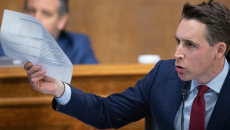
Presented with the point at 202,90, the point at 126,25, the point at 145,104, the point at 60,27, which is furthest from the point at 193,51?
the point at 126,25

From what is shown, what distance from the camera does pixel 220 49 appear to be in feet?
3.19

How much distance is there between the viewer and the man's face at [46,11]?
2.18 meters

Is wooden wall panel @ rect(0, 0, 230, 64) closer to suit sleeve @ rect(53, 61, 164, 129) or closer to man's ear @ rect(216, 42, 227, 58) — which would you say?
suit sleeve @ rect(53, 61, 164, 129)

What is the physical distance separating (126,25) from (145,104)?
2.19 m

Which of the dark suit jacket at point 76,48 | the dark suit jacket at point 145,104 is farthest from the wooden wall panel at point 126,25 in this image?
the dark suit jacket at point 145,104

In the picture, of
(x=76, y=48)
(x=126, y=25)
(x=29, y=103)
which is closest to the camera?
(x=29, y=103)

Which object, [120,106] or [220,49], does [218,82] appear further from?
[120,106]

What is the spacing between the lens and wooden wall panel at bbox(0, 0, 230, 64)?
3.17 metres

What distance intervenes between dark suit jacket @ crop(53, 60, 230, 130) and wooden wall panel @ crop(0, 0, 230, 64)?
209 centimetres

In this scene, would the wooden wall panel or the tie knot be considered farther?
the wooden wall panel

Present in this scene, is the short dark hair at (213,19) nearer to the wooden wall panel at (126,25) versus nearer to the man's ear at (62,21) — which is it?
the man's ear at (62,21)

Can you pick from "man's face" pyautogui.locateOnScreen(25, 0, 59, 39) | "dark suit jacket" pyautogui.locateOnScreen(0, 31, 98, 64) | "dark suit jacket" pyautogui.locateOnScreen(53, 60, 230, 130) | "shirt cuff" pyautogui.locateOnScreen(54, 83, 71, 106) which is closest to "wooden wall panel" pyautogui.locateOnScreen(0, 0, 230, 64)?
"dark suit jacket" pyautogui.locateOnScreen(0, 31, 98, 64)

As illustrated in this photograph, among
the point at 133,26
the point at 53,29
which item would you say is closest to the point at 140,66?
the point at 53,29

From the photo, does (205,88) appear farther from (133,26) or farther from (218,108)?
(133,26)
